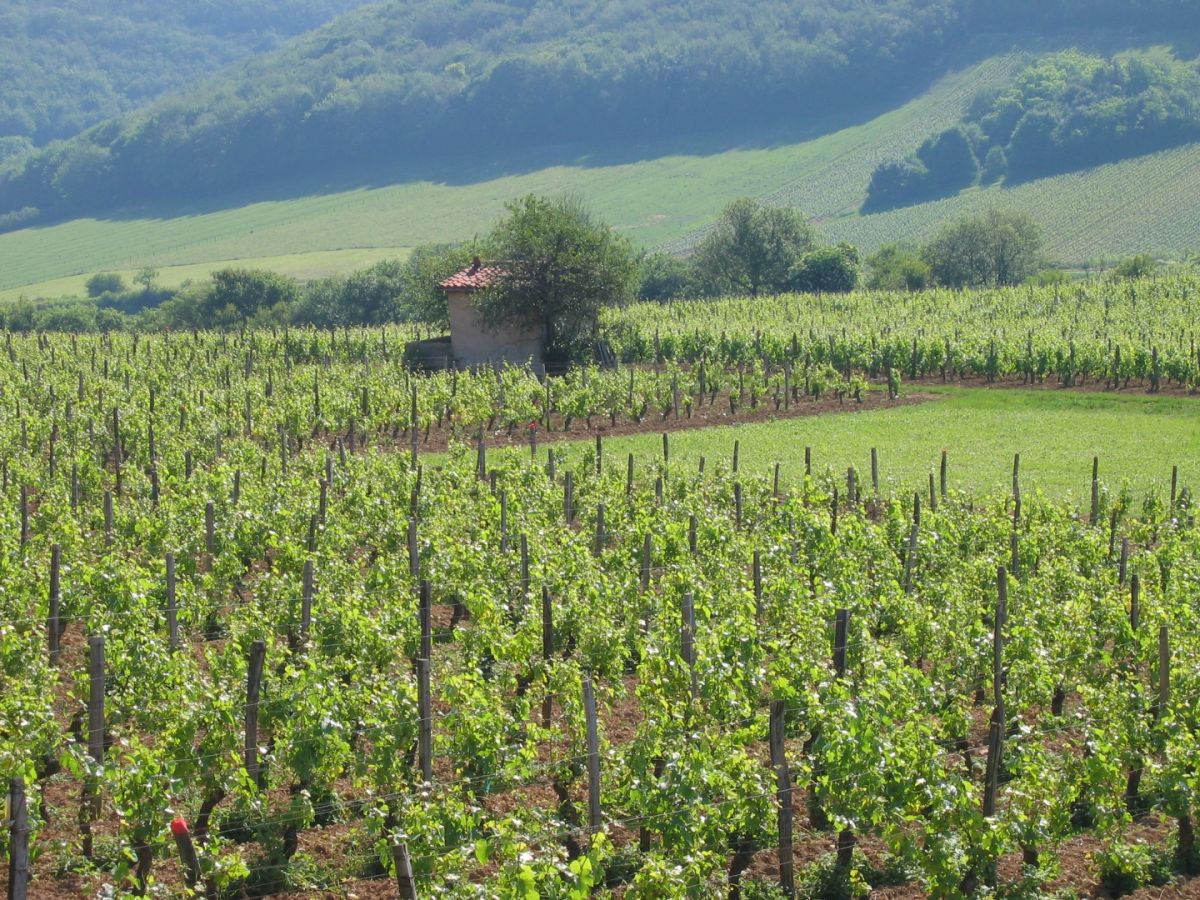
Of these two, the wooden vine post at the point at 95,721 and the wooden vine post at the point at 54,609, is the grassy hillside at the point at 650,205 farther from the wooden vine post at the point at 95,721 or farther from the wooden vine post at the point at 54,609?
the wooden vine post at the point at 95,721

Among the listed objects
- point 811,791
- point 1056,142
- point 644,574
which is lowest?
point 811,791

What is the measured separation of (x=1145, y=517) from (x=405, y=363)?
25931 mm

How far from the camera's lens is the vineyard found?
407 inches

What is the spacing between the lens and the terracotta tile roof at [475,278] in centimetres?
4447

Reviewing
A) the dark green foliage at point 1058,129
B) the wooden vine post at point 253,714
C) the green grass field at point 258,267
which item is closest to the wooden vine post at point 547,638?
the wooden vine post at point 253,714

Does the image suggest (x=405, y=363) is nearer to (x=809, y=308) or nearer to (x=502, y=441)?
(x=502, y=441)

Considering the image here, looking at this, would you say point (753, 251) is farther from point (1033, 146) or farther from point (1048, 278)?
point (1033, 146)

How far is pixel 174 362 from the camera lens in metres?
40.9

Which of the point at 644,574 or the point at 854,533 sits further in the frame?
the point at 854,533

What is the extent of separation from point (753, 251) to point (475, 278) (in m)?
31.1

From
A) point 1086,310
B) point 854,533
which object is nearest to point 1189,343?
point 1086,310

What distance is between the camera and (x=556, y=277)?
44.4m

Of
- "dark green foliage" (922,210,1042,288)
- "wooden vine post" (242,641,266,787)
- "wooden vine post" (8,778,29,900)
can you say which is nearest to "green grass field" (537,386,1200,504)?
"wooden vine post" (242,641,266,787)

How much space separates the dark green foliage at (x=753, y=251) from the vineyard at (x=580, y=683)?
4811 centimetres
